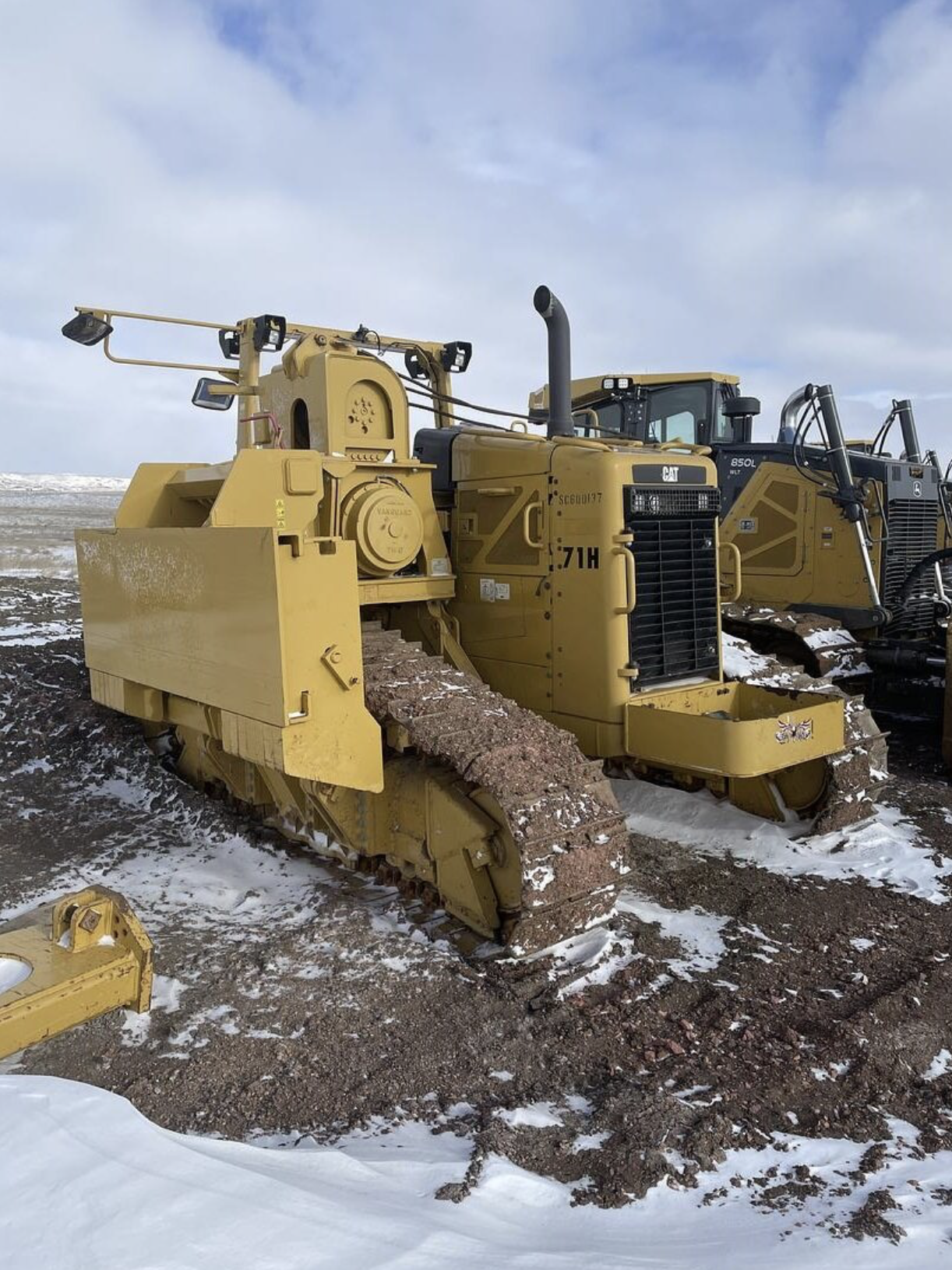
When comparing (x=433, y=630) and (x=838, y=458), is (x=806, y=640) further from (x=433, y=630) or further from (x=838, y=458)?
(x=433, y=630)

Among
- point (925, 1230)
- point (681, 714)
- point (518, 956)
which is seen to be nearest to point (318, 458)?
point (681, 714)

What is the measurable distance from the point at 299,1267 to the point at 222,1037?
1704 millimetres

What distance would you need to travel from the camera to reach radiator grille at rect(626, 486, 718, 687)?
5.62 metres

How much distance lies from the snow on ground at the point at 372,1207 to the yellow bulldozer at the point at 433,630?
4.51ft

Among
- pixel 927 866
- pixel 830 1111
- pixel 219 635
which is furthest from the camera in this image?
pixel 927 866

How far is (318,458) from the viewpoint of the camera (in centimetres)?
516

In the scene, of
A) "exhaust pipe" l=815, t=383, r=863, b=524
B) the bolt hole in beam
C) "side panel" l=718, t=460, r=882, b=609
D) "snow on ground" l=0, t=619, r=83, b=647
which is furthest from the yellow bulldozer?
"snow on ground" l=0, t=619, r=83, b=647

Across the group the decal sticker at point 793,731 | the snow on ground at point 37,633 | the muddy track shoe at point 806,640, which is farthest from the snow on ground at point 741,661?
the snow on ground at point 37,633

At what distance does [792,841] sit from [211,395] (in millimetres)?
4490

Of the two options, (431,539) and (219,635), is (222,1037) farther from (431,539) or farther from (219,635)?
(431,539)

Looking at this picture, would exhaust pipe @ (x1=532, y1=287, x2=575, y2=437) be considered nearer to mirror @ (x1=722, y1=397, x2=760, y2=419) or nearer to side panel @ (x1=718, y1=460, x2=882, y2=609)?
mirror @ (x1=722, y1=397, x2=760, y2=419)

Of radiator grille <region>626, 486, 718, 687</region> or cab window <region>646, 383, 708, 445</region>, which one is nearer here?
radiator grille <region>626, 486, 718, 687</region>

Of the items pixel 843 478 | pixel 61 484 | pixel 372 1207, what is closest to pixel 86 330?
pixel 372 1207

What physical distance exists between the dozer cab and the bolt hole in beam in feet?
18.8
